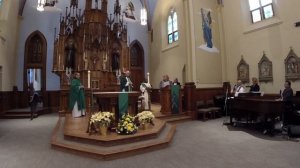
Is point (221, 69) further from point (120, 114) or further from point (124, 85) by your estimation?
point (120, 114)

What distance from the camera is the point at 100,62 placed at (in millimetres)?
11922

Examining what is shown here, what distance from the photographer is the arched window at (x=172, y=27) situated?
42.6 ft

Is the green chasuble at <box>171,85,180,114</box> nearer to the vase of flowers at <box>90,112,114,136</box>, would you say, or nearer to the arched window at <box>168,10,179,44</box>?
the vase of flowers at <box>90,112,114,136</box>

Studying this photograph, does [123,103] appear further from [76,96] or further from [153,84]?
[153,84]

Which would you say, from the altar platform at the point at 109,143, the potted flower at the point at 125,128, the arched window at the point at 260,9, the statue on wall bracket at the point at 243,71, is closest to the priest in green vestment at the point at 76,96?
the altar platform at the point at 109,143

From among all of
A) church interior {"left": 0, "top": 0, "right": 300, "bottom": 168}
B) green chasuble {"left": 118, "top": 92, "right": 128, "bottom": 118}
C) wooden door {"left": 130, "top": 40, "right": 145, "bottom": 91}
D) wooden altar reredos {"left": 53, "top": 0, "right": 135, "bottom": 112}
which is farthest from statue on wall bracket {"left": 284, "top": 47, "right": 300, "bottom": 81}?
wooden door {"left": 130, "top": 40, "right": 145, "bottom": 91}

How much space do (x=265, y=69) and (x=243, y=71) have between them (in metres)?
1.07

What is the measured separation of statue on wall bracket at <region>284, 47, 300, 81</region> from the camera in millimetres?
8000

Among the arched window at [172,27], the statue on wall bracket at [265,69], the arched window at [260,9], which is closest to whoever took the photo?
the statue on wall bracket at [265,69]

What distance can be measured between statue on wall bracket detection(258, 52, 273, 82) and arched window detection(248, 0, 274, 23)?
1770 mm

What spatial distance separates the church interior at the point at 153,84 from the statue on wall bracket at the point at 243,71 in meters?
0.05

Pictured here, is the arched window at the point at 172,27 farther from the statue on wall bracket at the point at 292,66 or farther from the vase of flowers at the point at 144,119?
the vase of flowers at the point at 144,119

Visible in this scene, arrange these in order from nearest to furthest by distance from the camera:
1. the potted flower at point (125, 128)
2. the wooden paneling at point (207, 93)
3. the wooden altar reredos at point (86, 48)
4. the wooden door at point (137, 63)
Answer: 1. the potted flower at point (125, 128)
2. the wooden paneling at point (207, 93)
3. the wooden altar reredos at point (86, 48)
4. the wooden door at point (137, 63)

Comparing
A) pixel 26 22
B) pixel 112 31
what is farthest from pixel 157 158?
A: pixel 26 22
